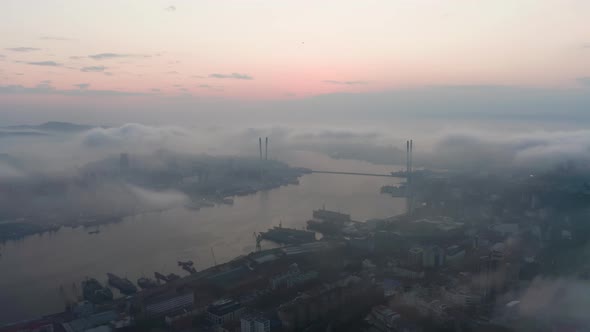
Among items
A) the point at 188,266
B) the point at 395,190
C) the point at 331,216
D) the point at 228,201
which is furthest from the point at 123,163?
the point at 188,266

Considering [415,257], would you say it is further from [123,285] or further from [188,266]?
[123,285]

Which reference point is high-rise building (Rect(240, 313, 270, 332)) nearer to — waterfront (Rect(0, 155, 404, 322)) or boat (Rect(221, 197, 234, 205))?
waterfront (Rect(0, 155, 404, 322))

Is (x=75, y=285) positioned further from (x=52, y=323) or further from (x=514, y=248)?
(x=514, y=248)

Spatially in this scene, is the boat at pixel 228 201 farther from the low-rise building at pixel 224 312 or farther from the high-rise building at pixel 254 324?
the high-rise building at pixel 254 324

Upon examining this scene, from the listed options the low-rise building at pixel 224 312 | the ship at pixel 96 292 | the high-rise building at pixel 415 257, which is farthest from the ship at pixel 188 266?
the high-rise building at pixel 415 257

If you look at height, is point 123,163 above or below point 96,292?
A: above

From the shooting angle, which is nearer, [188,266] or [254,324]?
[254,324]

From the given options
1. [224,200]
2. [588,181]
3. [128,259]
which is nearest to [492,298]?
[128,259]

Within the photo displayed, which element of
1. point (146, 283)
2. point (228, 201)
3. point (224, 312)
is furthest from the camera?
point (228, 201)
